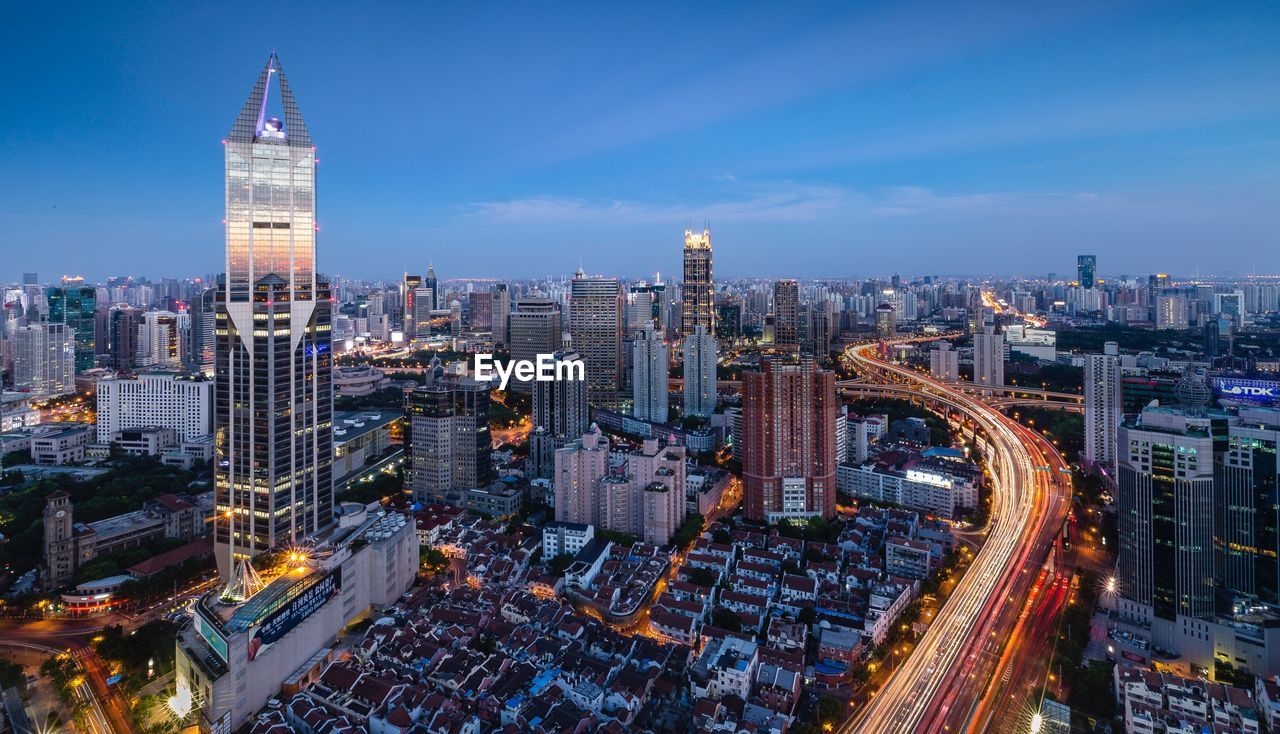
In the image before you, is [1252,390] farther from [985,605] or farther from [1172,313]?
[1172,313]

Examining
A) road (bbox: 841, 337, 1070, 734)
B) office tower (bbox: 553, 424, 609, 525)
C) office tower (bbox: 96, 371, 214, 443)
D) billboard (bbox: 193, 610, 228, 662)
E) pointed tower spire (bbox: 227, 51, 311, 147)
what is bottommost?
road (bbox: 841, 337, 1070, 734)

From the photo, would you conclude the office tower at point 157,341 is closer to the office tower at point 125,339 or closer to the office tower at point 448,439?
the office tower at point 125,339

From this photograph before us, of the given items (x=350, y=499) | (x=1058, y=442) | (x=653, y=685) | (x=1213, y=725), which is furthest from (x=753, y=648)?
(x=1058, y=442)

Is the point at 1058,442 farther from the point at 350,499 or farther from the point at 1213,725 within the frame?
the point at 350,499

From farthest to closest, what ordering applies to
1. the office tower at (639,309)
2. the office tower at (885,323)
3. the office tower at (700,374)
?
the office tower at (885,323) → the office tower at (639,309) → the office tower at (700,374)

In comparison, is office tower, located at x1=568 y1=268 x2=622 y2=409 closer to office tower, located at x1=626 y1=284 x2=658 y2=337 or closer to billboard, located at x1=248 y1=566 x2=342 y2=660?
office tower, located at x1=626 y1=284 x2=658 y2=337

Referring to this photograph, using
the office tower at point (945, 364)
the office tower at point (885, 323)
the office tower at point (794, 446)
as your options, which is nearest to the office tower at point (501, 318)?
the office tower at point (945, 364)

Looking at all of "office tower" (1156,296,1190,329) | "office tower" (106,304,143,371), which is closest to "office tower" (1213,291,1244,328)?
"office tower" (1156,296,1190,329)
